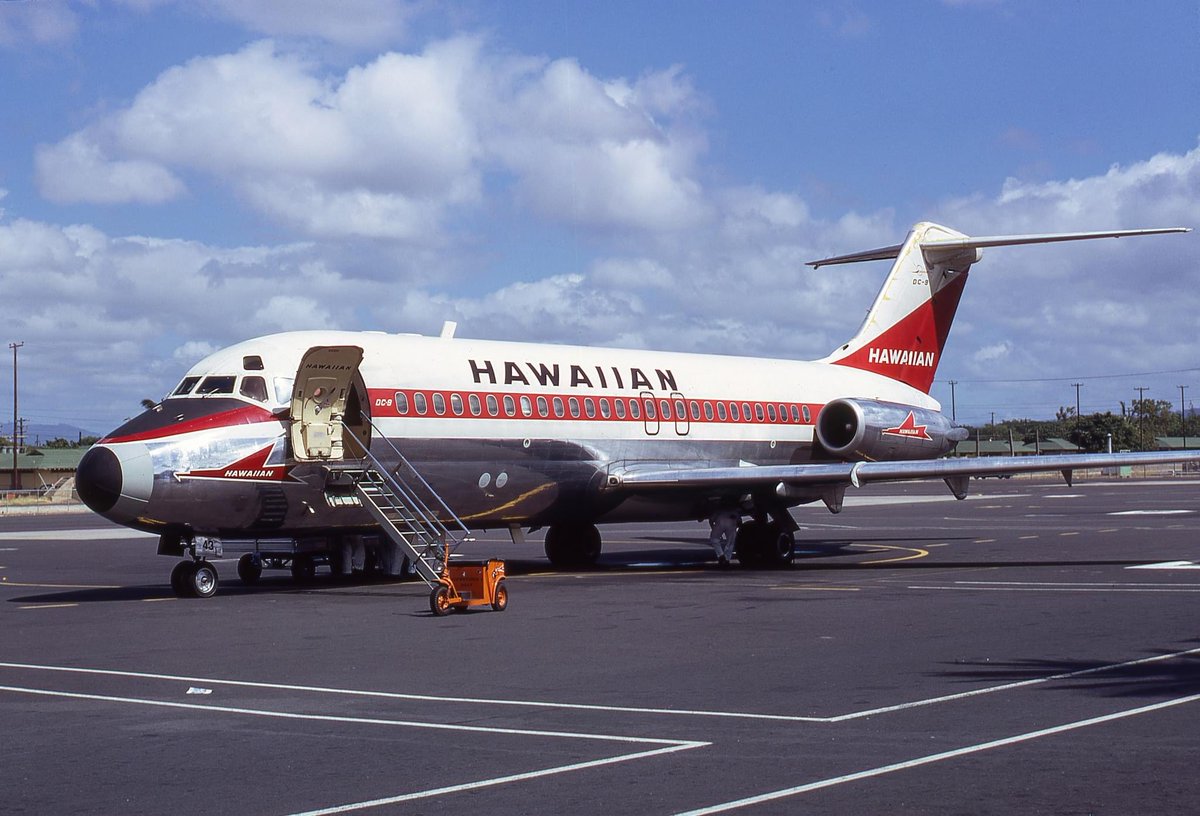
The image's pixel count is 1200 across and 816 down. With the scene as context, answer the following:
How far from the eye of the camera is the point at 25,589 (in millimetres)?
24891

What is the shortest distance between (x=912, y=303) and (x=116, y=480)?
21219 millimetres

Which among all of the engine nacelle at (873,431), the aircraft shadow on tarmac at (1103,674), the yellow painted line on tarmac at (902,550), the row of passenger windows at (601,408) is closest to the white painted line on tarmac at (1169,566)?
the yellow painted line on tarmac at (902,550)

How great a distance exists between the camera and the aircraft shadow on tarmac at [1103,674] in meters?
11.3

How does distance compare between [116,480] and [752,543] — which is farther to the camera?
[752,543]

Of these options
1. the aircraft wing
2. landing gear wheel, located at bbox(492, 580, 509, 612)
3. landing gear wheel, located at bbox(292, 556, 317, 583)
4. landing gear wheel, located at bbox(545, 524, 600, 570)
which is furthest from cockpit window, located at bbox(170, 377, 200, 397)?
landing gear wheel, located at bbox(545, 524, 600, 570)

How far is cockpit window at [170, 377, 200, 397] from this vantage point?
72.8 feet

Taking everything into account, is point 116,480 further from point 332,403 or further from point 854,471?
point 854,471

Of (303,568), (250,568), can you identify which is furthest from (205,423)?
(250,568)

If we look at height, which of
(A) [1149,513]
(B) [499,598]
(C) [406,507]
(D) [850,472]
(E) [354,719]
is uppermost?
(D) [850,472]

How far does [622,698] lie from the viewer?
37.5ft

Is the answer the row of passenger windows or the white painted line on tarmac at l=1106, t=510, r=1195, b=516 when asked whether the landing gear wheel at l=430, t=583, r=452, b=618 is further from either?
the white painted line on tarmac at l=1106, t=510, r=1195, b=516

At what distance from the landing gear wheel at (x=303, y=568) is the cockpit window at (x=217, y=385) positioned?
13.9 feet

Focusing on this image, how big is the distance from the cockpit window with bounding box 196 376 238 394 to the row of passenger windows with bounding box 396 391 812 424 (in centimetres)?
285

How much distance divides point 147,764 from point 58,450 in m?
130
